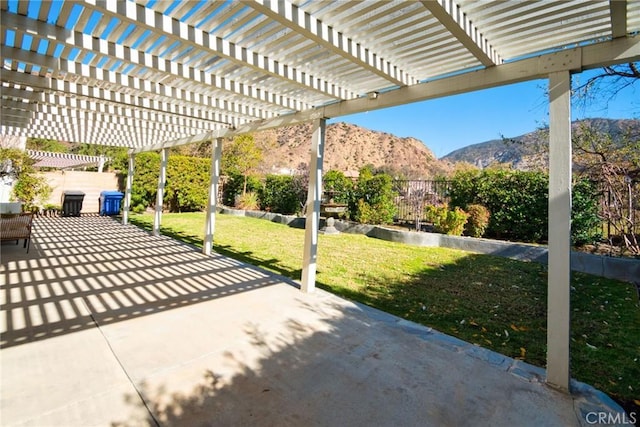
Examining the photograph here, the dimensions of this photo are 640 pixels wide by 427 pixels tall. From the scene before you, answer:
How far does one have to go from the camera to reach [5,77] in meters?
4.56

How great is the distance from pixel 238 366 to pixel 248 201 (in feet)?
52.6

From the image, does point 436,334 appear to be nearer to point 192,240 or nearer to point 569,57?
point 569,57

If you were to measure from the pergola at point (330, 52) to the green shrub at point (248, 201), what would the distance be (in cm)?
1293

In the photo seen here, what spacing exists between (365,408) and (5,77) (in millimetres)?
6364

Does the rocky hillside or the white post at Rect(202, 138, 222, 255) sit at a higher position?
the rocky hillside


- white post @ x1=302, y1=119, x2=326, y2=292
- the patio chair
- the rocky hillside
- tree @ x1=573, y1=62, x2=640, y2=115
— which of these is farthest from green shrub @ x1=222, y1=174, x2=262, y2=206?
the rocky hillside

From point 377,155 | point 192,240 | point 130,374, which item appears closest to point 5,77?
point 130,374

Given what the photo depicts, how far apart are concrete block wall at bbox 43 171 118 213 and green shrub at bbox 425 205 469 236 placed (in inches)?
620

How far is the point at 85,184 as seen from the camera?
617 inches

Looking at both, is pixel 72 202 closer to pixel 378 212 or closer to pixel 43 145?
pixel 378 212

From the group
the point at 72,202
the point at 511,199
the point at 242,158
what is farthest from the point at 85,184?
the point at 511,199

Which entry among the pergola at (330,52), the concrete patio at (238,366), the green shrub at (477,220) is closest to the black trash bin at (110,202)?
the pergola at (330,52)

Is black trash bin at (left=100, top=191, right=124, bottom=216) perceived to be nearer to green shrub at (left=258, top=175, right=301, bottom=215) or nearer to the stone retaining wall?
green shrub at (left=258, top=175, right=301, bottom=215)

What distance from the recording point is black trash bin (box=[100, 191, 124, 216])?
1514cm
